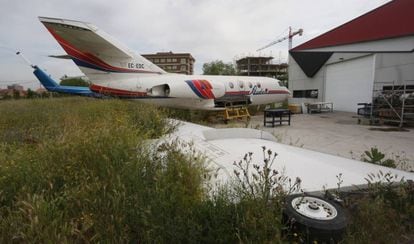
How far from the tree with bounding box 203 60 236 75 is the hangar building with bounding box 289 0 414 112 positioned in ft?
115

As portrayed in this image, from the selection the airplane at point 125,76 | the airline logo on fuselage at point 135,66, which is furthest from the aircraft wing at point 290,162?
the airline logo on fuselage at point 135,66

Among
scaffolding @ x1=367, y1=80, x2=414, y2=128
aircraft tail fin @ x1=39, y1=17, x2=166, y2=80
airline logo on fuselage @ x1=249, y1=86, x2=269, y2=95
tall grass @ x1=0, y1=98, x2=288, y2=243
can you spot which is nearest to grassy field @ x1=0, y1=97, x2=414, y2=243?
tall grass @ x1=0, y1=98, x2=288, y2=243

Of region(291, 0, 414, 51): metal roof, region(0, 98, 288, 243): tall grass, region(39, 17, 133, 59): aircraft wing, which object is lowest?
region(0, 98, 288, 243): tall grass

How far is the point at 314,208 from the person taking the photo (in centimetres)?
218

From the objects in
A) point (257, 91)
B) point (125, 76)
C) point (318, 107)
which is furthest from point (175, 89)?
point (318, 107)

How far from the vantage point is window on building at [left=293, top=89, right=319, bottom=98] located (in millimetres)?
21244

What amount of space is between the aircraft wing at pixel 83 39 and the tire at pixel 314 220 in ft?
30.2

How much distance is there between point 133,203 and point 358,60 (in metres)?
19.9

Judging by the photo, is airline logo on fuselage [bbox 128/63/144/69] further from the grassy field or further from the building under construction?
the building under construction

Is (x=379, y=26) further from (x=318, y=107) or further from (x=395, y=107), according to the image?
(x=318, y=107)

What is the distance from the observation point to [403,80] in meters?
13.4

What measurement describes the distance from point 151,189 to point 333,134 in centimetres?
889

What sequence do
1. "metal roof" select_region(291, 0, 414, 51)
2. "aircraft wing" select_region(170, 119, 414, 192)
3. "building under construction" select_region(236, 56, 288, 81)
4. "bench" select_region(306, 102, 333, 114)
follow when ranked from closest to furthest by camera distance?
"aircraft wing" select_region(170, 119, 414, 192)
"metal roof" select_region(291, 0, 414, 51)
"bench" select_region(306, 102, 333, 114)
"building under construction" select_region(236, 56, 288, 81)

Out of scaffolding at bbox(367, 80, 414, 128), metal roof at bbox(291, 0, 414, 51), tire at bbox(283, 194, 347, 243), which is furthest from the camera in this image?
metal roof at bbox(291, 0, 414, 51)
